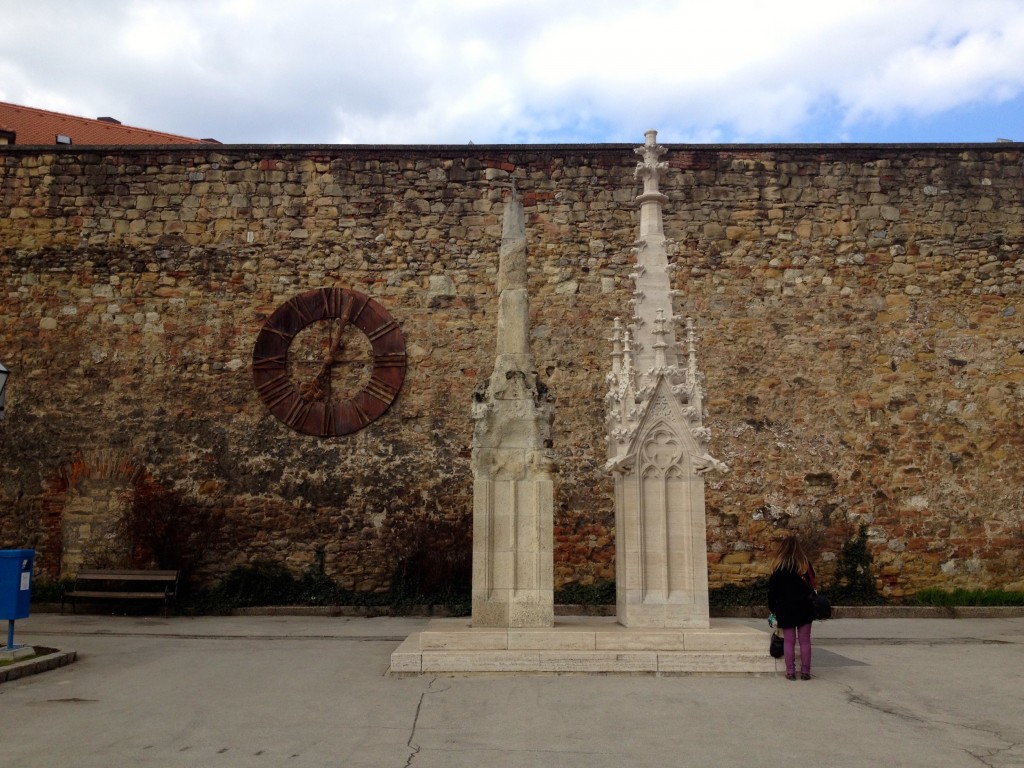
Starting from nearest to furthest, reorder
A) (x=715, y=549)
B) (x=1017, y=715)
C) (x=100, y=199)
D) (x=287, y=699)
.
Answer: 1. (x=1017, y=715)
2. (x=287, y=699)
3. (x=715, y=549)
4. (x=100, y=199)

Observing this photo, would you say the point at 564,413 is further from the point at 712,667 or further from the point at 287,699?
the point at 287,699

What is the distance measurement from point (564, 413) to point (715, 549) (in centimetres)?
268

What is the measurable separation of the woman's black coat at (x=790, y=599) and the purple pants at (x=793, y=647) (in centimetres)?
5

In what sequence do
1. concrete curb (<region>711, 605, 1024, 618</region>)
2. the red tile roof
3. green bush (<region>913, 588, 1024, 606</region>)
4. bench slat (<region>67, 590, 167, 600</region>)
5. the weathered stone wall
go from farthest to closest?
the red tile roof → the weathered stone wall → green bush (<region>913, 588, 1024, 606</region>) → concrete curb (<region>711, 605, 1024, 618</region>) → bench slat (<region>67, 590, 167, 600</region>)

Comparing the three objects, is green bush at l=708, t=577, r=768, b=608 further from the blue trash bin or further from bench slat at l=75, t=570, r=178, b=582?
the blue trash bin

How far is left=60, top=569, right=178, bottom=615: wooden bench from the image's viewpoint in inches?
396

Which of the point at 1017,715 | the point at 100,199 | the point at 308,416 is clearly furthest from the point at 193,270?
the point at 1017,715

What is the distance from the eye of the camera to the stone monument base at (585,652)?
5922 millimetres

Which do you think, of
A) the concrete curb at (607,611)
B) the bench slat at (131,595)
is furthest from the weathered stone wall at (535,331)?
the bench slat at (131,595)

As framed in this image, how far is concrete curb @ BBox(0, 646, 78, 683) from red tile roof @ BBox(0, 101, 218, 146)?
1336cm

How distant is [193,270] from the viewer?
38.4 ft

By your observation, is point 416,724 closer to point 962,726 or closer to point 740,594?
point 962,726

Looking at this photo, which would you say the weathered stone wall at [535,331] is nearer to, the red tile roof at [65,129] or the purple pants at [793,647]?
the purple pants at [793,647]

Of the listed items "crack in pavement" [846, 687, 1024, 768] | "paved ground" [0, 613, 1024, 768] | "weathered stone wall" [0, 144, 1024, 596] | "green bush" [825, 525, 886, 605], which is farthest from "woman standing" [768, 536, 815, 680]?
"green bush" [825, 525, 886, 605]
